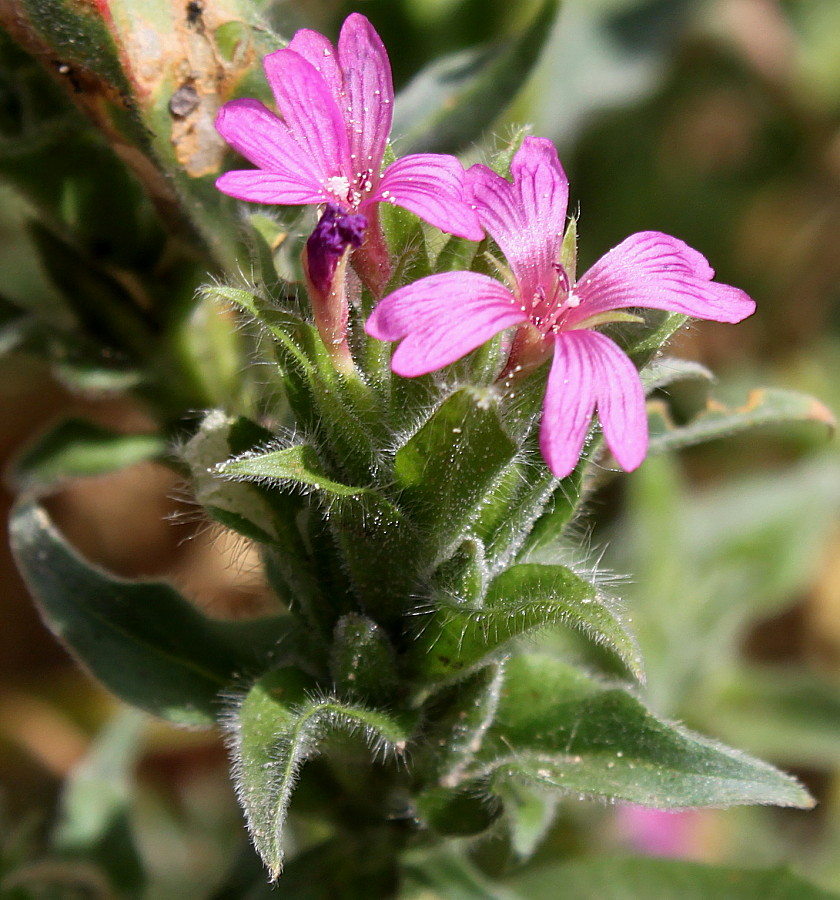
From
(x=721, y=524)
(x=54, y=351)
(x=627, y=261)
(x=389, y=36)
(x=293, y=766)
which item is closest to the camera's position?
(x=293, y=766)

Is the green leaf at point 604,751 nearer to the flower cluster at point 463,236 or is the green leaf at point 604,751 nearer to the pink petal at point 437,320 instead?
the flower cluster at point 463,236

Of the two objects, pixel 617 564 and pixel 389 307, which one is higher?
pixel 389 307

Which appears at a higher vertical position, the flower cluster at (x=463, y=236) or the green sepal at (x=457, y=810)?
the flower cluster at (x=463, y=236)

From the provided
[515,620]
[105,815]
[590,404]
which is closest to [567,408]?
[590,404]

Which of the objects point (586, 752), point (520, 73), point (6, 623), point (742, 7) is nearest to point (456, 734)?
point (586, 752)

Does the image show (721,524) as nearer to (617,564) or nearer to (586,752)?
(617,564)

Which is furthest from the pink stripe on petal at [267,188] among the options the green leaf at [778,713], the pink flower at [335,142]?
the green leaf at [778,713]
